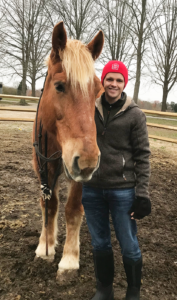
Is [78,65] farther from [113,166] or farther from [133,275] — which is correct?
[133,275]

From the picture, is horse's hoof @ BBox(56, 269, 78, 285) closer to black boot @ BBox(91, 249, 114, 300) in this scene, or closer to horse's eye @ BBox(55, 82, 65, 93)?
black boot @ BBox(91, 249, 114, 300)

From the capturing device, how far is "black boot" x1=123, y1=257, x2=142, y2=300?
1.85 metres

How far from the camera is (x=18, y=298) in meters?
1.97

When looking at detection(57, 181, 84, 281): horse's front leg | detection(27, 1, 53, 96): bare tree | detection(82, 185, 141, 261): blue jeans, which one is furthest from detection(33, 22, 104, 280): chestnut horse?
detection(27, 1, 53, 96): bare tree

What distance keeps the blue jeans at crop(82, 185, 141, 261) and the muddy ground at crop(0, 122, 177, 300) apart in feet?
1.75

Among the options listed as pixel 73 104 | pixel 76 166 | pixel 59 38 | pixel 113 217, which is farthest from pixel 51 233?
pixel 59 38

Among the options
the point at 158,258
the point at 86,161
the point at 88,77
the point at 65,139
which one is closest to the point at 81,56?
the point at 88,77

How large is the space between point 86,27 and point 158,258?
15668 millimetres

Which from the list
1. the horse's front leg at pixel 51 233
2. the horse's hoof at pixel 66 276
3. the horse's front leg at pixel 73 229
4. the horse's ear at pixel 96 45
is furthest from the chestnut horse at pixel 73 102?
the horse's hoof at pixel 66 276

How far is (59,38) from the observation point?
183 cm

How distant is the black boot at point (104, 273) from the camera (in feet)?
6.57

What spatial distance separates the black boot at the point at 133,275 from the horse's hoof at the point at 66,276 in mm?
572

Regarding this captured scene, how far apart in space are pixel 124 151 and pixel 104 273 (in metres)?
1.06

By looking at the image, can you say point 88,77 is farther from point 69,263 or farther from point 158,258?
point 158,258
